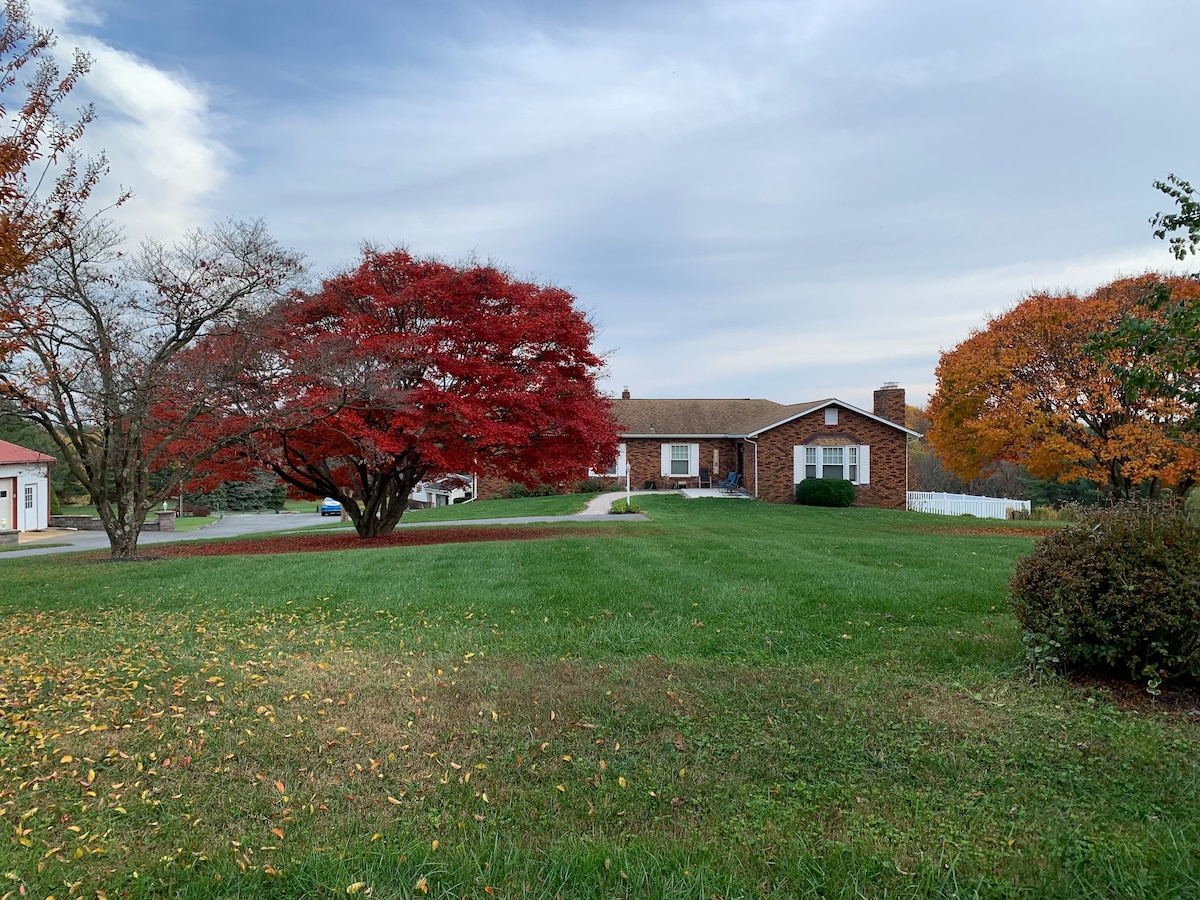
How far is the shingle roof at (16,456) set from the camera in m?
27.3

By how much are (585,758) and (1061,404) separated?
17.1 metres

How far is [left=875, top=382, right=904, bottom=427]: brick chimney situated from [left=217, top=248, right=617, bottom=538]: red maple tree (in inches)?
646

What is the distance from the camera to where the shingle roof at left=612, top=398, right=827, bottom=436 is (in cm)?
3059

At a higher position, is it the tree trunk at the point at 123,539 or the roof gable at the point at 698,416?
the roof gable at the point at 698,416

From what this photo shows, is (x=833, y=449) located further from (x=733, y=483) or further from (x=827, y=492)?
(x=733, y=483)

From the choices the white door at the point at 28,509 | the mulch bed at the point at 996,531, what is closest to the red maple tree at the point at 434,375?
the mulch bed at the point at 996,531

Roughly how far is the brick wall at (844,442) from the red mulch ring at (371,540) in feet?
41.6

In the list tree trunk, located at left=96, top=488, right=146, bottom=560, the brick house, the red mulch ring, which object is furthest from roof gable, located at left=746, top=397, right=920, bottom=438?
tree trunk, located at left=96, top=488, right=146, bottom=560

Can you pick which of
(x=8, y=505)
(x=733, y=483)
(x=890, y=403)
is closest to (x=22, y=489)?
(x=8, y=505)

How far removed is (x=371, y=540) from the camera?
16109mm

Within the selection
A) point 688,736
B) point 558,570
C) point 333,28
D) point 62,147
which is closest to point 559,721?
point 688,736

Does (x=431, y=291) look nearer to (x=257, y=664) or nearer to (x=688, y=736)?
(x=257, y=664)

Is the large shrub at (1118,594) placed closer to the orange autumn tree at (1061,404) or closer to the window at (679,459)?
the orange autumn tree at (1061,404)

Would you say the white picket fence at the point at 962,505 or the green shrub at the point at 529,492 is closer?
the white picket fence at the point at 962,505
